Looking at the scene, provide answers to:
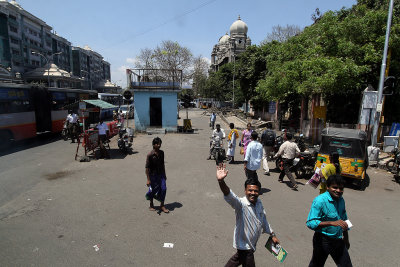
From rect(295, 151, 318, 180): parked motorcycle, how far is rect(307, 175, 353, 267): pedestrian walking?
5.72 m

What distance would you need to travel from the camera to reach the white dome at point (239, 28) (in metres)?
63.4

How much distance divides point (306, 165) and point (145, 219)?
19.2ft

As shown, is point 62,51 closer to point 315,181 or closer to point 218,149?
point 218,149

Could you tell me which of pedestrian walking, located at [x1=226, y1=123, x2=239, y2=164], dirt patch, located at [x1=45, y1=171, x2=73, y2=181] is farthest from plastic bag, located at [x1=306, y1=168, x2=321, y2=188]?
dirt patch, located at [x1=45, y1=171, x2=73, y2=181]

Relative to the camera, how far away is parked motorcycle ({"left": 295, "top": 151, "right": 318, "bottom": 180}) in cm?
848

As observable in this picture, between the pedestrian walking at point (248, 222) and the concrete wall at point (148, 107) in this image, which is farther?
the concrete wall at point (148, 107)

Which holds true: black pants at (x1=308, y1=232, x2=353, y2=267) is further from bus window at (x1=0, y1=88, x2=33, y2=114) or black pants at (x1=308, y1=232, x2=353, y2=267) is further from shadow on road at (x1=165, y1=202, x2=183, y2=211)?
bus window at (x1=0, y1=88, x2=33, y2=114)

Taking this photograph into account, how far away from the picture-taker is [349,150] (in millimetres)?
7578

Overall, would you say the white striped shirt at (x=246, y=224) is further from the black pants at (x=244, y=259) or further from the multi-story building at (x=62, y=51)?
the multi-story building at (x=62, y=51)

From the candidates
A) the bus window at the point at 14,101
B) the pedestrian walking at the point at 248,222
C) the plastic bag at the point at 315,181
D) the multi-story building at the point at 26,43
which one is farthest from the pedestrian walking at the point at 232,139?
the multi-story building at the point at 26,43

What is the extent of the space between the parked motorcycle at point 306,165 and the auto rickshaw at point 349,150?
2.11 ft

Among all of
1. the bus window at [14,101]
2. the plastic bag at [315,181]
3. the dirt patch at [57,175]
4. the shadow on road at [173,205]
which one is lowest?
the dirt patch at [57,175]

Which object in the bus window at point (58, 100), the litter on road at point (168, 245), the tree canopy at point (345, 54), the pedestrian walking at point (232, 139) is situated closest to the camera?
the litter on road at point (168, 245)

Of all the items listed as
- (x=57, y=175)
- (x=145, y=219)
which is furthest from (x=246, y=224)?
(x=57, y=175)
